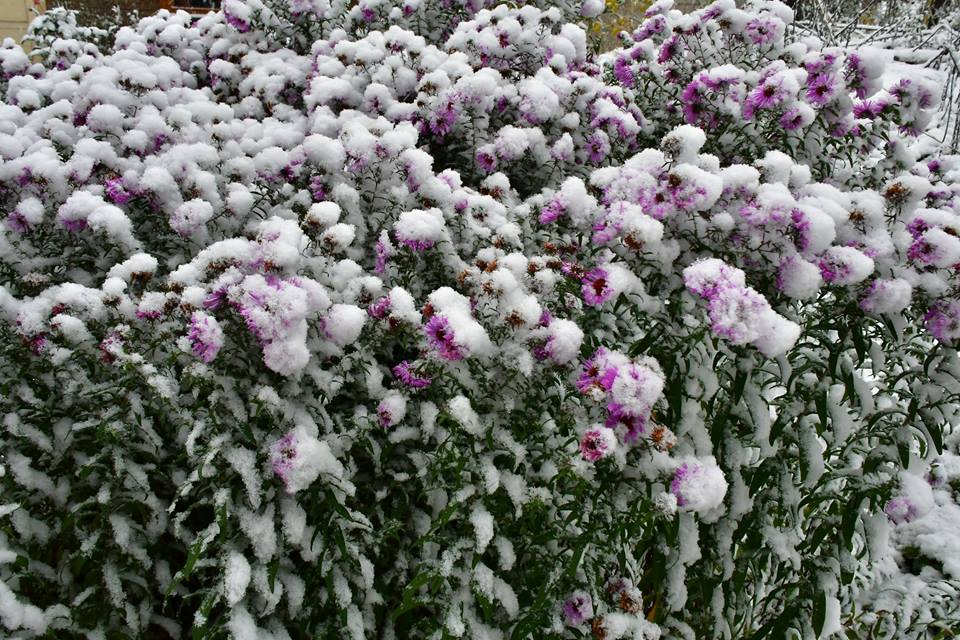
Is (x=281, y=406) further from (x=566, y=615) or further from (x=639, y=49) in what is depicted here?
(x=639, y=49)

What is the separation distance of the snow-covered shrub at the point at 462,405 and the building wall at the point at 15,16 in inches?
350

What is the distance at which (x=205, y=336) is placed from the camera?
67.0 inches

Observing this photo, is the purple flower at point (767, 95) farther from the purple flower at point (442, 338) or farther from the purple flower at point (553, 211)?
the purple flower at point (442, 338)

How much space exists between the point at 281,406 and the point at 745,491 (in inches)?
54.2

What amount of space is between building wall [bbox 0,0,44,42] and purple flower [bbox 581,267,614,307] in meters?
10.5

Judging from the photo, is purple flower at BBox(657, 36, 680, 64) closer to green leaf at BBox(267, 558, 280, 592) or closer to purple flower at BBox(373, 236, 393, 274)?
purple flower at BBox(373, 236, 393, 274)

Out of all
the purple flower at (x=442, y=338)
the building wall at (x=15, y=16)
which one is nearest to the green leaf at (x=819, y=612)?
the purple flower at (x=442, y=338)

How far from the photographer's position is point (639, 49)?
3.70 m

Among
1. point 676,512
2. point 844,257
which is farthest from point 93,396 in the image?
point 844,257

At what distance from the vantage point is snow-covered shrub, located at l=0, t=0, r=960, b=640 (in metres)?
1.76

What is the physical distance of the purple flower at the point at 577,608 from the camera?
6.05 ft

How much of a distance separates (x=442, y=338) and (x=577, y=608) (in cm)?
83

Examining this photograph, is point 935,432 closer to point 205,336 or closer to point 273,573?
point 273,573

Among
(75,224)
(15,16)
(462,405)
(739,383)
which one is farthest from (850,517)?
(15,16)
